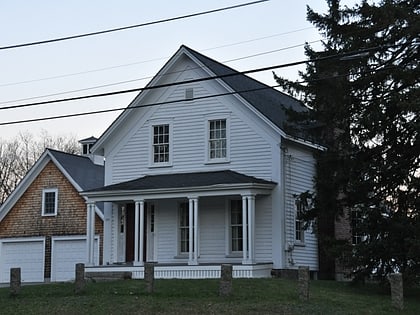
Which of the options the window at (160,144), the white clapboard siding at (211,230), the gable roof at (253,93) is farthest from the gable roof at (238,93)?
the white clapboard siding at (211,230)

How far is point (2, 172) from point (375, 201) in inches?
2070

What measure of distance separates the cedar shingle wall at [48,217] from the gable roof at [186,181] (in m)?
5.41

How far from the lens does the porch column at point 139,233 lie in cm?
2561

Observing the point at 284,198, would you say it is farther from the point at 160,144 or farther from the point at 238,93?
the point at 160,144

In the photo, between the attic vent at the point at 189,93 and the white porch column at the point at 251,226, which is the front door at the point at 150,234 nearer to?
the attic vent at the point at 189,93

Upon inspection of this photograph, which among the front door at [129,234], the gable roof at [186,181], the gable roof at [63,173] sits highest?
the gable roof at [63,173]

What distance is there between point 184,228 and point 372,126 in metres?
9.92

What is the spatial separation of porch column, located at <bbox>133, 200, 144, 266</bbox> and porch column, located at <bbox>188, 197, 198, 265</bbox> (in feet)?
6.15

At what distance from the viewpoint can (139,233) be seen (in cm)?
2566

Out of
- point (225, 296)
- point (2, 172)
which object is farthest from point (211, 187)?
point (2, 172)

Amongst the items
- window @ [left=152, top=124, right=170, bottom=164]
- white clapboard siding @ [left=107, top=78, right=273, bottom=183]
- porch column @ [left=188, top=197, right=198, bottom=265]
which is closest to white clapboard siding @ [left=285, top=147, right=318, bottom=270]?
white clapboard siding @ [left=107, top=78, right=273, bottom=183]

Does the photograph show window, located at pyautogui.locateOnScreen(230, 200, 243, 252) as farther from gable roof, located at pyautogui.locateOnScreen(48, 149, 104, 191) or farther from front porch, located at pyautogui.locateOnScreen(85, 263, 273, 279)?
gable roof, located at pyautogui.locateOnScreen(48, 149, 104, 191)

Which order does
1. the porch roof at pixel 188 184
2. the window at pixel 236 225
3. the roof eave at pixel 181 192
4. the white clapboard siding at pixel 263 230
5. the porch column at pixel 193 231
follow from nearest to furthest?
the roof eave at pixel 181 192 → the porch roof at pixel 188 184 → the porch column at pixel 193 231 → the white clapboard siding at pixel 263 230 → the window at pixel 236 225

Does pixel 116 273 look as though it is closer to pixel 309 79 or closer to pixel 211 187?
pixel 211 187
